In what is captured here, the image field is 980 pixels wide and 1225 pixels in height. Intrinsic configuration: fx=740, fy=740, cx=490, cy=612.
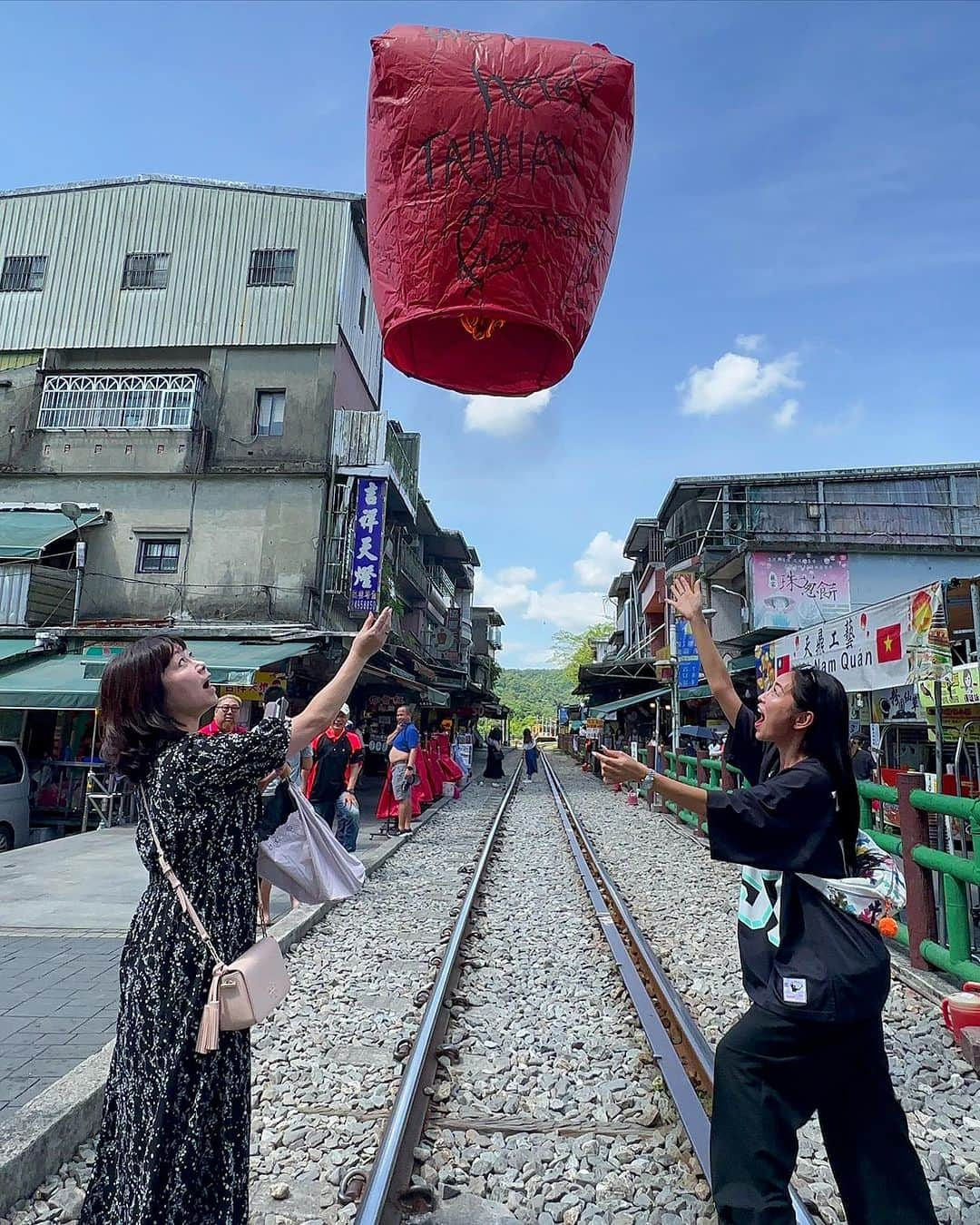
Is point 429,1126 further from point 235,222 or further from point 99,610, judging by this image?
point 235,222

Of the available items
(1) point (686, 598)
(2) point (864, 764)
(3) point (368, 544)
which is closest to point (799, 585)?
(2) point (864, 764)

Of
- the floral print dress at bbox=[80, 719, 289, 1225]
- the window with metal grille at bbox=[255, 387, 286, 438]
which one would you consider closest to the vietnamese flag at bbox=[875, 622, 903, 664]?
the floral print dress at bbox=[80, 719, 289, 1225]

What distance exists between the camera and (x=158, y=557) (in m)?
16.8

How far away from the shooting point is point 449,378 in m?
2.40

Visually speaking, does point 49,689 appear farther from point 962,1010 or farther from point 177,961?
point 962,1010

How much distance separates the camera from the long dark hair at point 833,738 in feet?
6.73

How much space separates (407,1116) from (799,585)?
18.7 meters

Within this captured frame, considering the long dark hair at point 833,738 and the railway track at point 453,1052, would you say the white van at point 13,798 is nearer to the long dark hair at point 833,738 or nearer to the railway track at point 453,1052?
the railway track at point 453,1052

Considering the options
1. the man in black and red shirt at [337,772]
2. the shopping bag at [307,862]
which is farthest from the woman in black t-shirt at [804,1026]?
the man in black and red shirt at [337,772]

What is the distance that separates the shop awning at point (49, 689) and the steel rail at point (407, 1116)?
8.46 m

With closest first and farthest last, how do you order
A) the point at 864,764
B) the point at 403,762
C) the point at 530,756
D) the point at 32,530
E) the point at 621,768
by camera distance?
the point at 621,768 < the point at 864,764 < the point at 403,762 < the point at 32,530 < the point at 530,756

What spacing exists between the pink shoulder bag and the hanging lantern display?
1630 mm

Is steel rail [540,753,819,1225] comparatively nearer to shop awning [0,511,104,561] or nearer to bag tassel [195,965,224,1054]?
bag tassel [195,965,224,1054]

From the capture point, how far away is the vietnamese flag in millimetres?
6340
